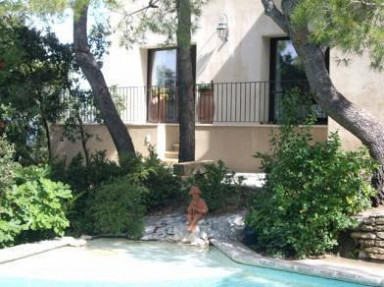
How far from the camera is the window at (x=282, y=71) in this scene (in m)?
14.6

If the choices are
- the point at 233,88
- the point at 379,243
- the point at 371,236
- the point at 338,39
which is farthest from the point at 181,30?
the point at 233,88

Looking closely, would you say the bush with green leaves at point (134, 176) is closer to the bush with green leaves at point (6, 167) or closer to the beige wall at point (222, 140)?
the bush with green leaves at point (6, 167)

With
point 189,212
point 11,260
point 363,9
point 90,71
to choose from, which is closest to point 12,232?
point 11,260

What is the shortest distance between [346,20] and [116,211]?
4.98m

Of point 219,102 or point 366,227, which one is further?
point 219,102

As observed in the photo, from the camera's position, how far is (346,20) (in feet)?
19.7

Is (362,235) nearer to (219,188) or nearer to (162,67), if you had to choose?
(219,188)

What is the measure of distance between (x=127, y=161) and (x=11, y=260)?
3358mm

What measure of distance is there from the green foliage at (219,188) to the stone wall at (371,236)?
8.51ft

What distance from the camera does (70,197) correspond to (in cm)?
900

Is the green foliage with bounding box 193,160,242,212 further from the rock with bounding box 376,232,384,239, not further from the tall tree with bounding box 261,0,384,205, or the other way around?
the rock with bounding box 376,232,384,239

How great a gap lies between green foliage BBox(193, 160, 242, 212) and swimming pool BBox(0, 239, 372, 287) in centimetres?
127

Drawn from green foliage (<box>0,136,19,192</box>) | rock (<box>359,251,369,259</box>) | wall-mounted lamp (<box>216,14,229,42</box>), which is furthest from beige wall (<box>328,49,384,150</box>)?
green foliage (<box>0,136,19,192</box>)

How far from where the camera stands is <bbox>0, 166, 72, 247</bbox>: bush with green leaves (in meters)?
8.36
